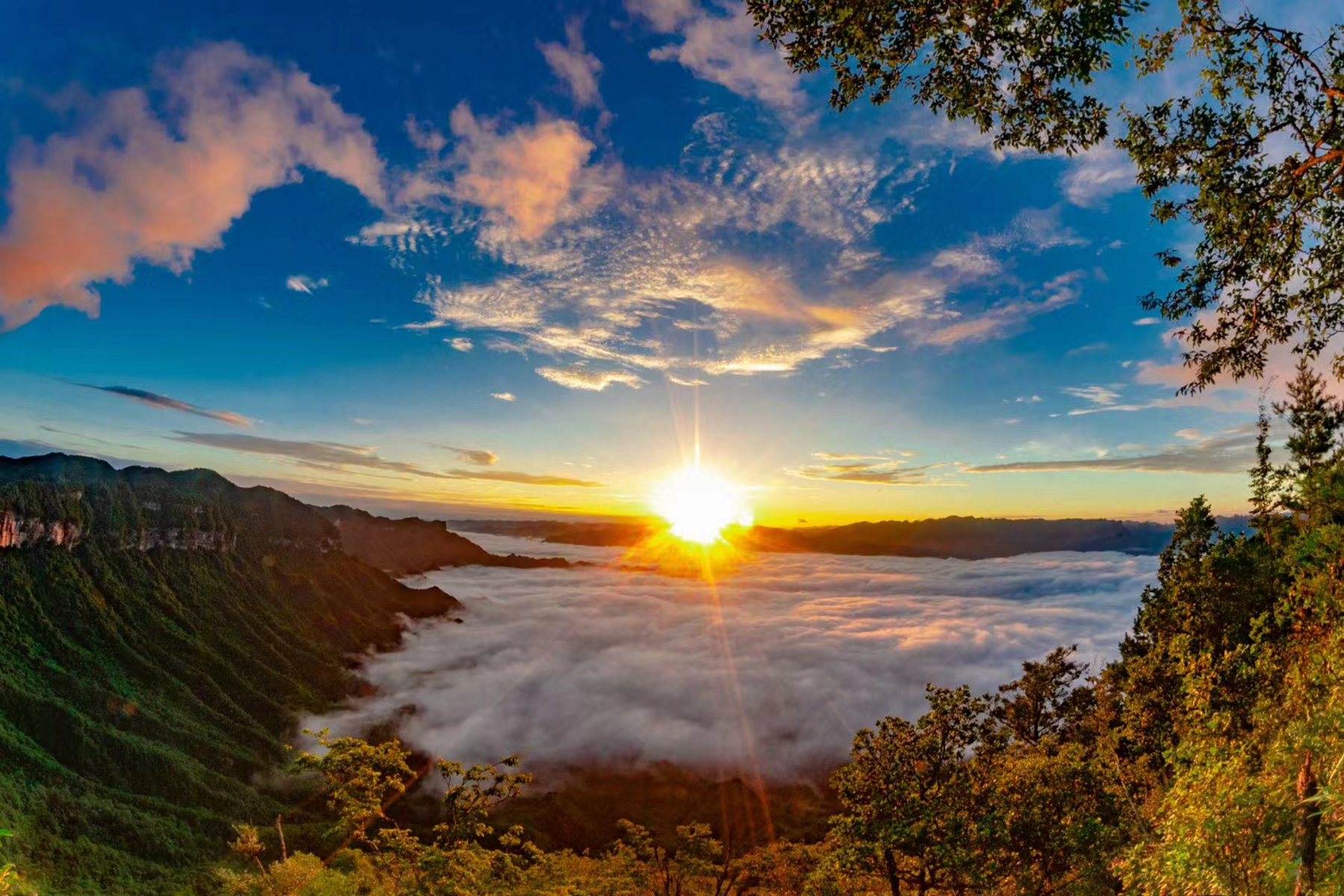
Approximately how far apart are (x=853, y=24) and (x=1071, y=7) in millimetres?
2882

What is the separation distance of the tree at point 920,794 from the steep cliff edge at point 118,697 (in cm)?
15664

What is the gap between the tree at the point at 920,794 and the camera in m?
21.2

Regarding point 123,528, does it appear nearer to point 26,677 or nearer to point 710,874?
point 26,677

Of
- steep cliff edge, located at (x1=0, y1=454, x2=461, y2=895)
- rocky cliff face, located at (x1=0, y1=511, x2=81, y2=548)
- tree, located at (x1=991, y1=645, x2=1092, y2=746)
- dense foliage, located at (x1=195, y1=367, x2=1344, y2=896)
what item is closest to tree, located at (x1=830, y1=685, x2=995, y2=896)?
dense foliage, located at (x1=195, y1=367, x2=1344, y2=896)

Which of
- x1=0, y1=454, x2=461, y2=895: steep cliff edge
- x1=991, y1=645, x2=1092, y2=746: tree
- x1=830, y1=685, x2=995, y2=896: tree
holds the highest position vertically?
x1=830, y1=685, x2=995, y2=896: tree

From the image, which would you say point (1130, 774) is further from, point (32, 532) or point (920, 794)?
point (32, 532)

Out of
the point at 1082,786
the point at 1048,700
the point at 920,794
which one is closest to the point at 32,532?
the point at 920,794

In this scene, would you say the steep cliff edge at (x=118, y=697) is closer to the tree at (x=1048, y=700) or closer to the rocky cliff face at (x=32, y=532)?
the rocky cliff face at (x=32, y=532)

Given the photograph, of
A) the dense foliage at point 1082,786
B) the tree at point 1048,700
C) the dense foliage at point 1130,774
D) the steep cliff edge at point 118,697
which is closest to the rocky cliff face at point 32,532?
the steep cliff edge at point 118,697

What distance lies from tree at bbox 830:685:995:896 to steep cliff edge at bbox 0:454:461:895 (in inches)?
6167

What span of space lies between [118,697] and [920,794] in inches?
8682

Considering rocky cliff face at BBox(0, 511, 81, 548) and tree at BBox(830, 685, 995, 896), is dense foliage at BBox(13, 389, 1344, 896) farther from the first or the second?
rocky cliff face at BBox(0, 511, 81, 548)

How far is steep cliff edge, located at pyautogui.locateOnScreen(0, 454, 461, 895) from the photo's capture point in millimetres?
121875

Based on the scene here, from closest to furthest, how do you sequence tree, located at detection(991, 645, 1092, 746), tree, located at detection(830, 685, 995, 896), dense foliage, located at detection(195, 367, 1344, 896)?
dense foliage, located at detection(195, 367, 1344, 896) < tree, located at detection(830, 685, 995, 896) < tree, located at detection(991, 645, 1092, 746)
